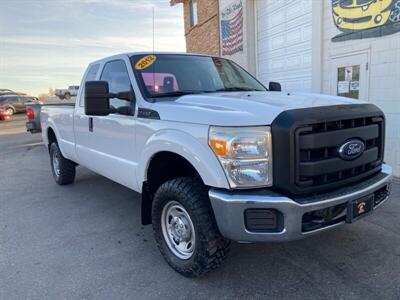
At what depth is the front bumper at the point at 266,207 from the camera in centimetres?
248

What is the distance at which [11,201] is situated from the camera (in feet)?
18.8

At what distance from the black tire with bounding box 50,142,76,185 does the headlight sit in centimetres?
444

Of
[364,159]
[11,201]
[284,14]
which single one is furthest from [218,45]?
[364,159]

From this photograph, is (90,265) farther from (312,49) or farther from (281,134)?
(312,49)

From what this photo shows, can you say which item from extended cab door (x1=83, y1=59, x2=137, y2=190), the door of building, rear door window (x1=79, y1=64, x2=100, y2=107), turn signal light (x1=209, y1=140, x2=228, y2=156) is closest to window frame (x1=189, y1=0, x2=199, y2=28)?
the door of building

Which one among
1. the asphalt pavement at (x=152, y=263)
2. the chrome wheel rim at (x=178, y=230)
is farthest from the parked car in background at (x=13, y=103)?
the chrome wheel rim at (x=178, y=230)

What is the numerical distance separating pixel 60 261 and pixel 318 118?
2750 millimetres

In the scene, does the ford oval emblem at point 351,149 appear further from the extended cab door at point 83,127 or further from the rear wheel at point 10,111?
the rear wheel at point 10,111

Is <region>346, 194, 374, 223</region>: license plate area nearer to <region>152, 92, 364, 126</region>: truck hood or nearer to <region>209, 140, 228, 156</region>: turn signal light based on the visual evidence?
<region>152, 92, 364, 126</region>: truck hood

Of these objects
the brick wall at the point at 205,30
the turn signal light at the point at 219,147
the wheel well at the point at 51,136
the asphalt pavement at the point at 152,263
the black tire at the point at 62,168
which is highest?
the brick wall at the point at 205,30

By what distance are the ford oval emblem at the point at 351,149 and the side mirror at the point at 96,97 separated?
2098 millimetres

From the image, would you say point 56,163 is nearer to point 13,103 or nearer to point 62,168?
point 62,168

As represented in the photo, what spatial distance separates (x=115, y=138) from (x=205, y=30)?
1077 cm

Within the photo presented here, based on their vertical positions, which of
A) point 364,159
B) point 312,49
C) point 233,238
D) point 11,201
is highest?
point 312,49
